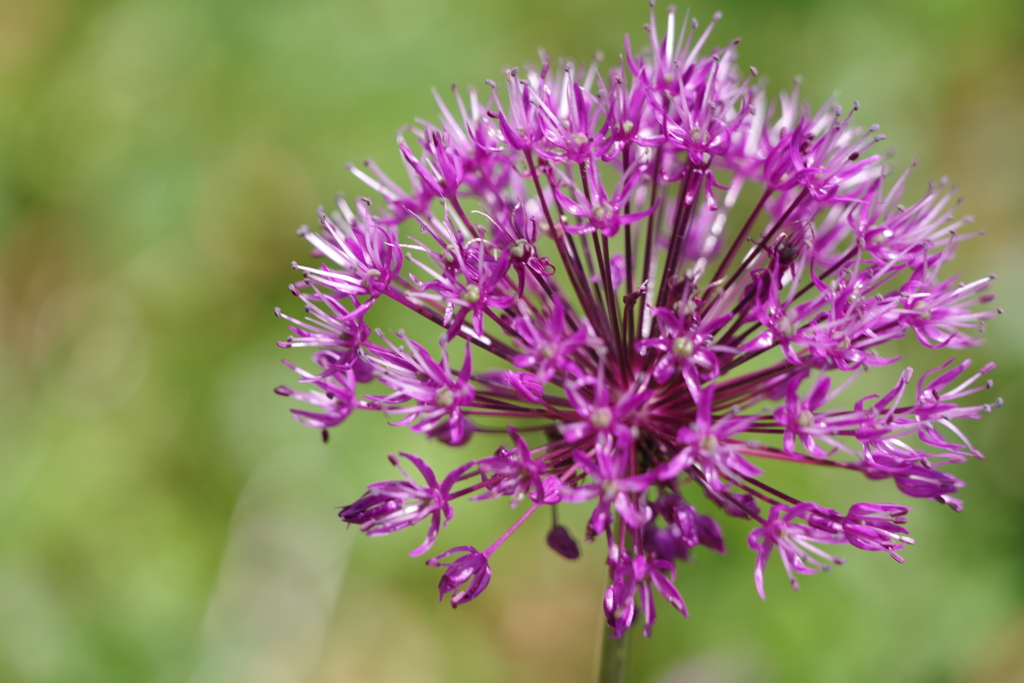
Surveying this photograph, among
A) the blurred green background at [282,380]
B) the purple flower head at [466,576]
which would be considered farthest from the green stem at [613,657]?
the blurred green background at [282,380]

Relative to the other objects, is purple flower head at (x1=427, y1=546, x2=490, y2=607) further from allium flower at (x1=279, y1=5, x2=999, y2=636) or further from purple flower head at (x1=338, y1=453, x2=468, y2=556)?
purple flower head at (x1=338, y1=453, x2=468, y2=556)

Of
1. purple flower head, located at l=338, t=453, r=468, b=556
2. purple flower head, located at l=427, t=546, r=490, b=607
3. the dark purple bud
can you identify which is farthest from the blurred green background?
purple flower head, located at l=338, t=453, r=468, b=556

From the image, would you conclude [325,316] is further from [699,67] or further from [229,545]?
[229,545]

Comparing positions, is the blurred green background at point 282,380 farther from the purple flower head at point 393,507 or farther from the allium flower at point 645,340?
the purple flower head at point 393,507

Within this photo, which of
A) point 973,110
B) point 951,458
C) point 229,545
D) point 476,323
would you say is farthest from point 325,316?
point 973,110

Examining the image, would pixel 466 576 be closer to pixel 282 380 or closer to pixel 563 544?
pixel 563 544

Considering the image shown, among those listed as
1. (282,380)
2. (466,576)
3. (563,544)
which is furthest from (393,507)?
(282,380)
